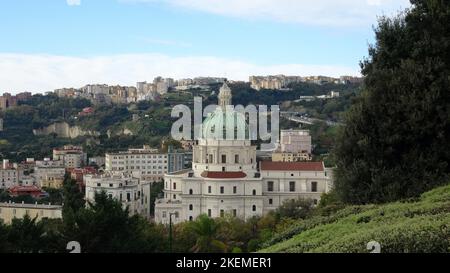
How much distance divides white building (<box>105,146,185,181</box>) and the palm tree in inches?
1280

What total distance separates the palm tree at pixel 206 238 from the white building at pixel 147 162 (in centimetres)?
3252

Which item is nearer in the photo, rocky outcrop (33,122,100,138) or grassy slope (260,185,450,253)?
grassy slope (260,185,450,253)

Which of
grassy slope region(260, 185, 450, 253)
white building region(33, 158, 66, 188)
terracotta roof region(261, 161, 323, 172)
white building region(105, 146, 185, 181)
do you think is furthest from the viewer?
white building region(105, 146, 185, 181)

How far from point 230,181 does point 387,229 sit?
28.5 metres

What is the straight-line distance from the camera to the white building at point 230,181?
112 ft

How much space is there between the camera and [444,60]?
1062 centimetres

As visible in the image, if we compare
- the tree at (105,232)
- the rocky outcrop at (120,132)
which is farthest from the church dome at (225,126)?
the rocky outcrop at (120,132)

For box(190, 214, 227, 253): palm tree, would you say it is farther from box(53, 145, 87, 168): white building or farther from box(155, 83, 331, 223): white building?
box(53, 145, 87, 168): white building

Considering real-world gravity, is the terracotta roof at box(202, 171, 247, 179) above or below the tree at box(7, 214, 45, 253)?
below

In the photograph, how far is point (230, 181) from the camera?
113ft

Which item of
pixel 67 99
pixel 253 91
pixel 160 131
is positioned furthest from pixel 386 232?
pixel 67 99

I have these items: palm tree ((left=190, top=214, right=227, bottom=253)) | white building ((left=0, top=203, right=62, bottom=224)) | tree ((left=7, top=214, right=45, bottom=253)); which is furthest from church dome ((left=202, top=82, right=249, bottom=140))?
tree ((left=7, top=214, right=45, bottom=253))

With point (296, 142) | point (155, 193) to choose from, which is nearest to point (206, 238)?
point (155, 193)

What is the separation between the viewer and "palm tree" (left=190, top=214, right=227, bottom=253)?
18167 millimetres
